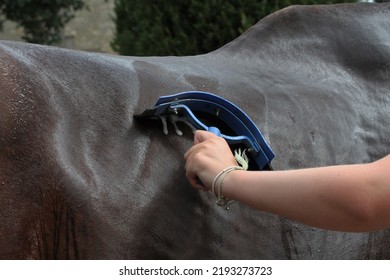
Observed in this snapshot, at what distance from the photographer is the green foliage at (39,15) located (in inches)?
238

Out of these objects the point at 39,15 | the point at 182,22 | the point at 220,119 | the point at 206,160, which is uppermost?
the point at 206,160

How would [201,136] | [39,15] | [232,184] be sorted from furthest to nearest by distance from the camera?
[39,15] < [201,136] < [232,184]

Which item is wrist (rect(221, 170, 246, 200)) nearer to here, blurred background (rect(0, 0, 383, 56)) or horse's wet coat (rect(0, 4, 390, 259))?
horse's wet coat (rect(0, 4, 390, 259))

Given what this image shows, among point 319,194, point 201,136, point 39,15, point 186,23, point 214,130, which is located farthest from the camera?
point 39,15

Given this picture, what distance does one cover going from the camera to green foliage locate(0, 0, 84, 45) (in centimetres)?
604

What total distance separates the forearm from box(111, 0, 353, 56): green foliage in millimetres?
3035

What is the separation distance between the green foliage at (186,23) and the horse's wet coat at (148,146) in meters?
2.03

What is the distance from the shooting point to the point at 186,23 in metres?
4.79

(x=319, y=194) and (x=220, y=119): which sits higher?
(x=319, y=194)

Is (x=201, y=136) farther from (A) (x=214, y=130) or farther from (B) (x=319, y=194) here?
(B) (x=319, y=194)

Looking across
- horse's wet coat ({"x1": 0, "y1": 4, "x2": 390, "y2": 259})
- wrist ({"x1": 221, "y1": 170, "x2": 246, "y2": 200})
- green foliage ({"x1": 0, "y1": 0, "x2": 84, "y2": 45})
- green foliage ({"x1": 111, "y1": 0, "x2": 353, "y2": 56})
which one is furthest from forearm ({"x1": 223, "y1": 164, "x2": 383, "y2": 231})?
green foliage ({"x1": 0, "y1": 0, "x2": 84, "y2": 45})

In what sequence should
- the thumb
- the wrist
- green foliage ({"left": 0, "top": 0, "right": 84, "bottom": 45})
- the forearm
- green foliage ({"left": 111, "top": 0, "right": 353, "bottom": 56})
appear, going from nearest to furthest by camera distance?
1. the forearm
2. the wrist
3. the thumb
4. green foliage ({"left": 111, "top": 0, "right": 353, "bottom": 56})
5. green foliage ({"left": 0, "top": 0, "right": 84, "bottom": 45})

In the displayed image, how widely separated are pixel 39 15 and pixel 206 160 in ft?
15.5

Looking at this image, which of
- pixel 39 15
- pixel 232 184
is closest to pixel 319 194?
pixel 232 184
